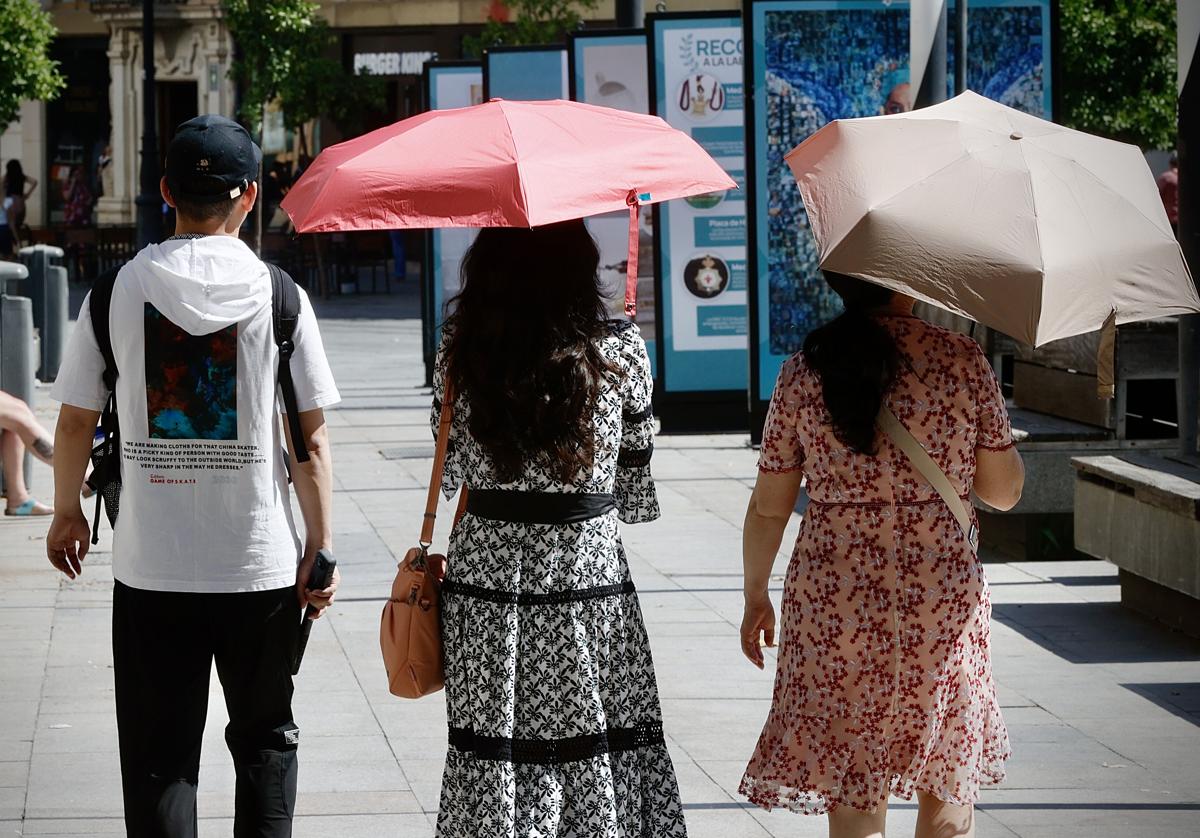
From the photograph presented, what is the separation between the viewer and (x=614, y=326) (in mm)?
3891

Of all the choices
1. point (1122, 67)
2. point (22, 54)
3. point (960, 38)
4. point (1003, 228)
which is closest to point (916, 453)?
point (1003, 228)

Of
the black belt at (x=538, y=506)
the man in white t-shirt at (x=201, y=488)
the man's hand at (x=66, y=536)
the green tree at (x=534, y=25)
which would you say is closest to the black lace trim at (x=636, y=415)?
the black belt at (x=538, y=506)

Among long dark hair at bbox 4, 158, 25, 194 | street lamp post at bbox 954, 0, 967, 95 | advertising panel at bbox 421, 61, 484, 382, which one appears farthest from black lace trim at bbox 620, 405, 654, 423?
long dark hair at bbox 4, 158, 25, 194

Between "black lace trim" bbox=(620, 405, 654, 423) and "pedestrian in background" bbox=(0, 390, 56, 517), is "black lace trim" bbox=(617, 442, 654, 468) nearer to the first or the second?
"black lace trim" bbox=(620, 405, 654, 423)

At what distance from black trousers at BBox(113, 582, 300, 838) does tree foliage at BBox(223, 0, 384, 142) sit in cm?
Result: 2664

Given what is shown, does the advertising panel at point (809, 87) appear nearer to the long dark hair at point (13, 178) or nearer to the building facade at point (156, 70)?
the building facade at point (156, 70)

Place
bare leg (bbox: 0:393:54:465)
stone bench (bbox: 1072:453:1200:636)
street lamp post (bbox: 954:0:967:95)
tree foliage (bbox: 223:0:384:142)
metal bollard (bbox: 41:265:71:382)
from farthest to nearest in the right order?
1. tree foliage (bbox: 223:0:384:142)
2. metal bollard (bbox: 41:265:71:382)
3. bare leg (bbox: 0:393:54:465)
4. street lamp post (bbox: 954:0:967:95)
5. stone bench (bbox: 1072:453:1200:636)

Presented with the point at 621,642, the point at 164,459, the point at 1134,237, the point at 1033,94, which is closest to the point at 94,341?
the point at 164,459

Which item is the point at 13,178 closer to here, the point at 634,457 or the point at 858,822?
the point at 634,457

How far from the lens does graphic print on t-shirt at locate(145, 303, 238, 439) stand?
3.81 metres

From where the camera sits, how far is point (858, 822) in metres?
3.90

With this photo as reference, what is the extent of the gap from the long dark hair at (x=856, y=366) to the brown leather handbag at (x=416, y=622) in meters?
0.79

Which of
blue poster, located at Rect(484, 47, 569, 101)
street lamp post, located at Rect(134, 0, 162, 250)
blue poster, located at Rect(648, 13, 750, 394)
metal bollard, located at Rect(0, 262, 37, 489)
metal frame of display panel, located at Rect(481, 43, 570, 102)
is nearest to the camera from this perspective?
metal bollard, located at Rect(0, 262, 37, 489)

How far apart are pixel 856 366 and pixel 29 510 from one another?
23.5 ft
